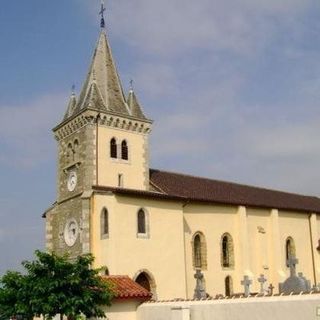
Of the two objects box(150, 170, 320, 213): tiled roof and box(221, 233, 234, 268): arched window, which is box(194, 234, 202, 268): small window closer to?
box(221, 233, 234, 268): arched window

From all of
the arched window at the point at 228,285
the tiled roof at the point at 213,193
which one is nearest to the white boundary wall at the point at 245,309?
the tiled roof at the point at 213,193

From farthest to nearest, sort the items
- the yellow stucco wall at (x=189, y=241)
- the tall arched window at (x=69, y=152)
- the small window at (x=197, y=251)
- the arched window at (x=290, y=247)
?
1. the arched window at (x=290, y=247)
2. the tall arched window at (x=69, y=152)
3. the small window at (x=197, y=251)
4. the yellow stucco wall at (x=189, y=241)

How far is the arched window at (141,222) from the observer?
96.7 ft

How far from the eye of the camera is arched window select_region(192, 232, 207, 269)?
108 feet

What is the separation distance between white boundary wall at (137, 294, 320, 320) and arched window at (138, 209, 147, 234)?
833 centimetres

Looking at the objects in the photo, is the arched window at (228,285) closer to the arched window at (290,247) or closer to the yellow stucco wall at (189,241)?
the yellow stucco wall at (189,241)

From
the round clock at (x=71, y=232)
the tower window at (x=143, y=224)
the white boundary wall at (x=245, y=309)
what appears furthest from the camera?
the round clock at (x=71, y=232)

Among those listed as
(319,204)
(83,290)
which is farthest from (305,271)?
(83,290)

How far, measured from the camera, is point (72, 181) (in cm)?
3209

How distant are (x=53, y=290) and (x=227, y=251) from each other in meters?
17.1

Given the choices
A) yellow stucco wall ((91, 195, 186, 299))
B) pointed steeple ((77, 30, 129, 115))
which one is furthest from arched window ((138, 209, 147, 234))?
pointed steeple ((77, 30, 129, 115))

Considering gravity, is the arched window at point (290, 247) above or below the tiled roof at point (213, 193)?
below

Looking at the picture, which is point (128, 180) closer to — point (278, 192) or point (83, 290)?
point (83, 290)

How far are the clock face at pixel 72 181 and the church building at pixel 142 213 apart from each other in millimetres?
59
